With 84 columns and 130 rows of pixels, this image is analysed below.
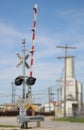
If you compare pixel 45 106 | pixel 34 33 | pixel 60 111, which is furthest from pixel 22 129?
pixel 45 106

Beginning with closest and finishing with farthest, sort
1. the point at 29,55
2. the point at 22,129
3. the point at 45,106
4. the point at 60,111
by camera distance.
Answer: the point at 22,129
the point at 29,55
the point at 60,111
the point at 45,106

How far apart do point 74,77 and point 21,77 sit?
6000 cm

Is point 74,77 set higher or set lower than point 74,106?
higher

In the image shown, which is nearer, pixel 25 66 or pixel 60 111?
pixel 25 66

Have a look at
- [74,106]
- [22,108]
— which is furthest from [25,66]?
[74,106]

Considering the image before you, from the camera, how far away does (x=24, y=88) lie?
1264 inches

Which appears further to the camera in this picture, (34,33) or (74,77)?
(74,77)

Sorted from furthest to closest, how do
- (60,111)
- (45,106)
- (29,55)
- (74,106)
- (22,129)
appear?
(45,106), (74,106), (60,111), (29,55), (22,129)

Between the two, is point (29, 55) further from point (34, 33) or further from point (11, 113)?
point (11, 113)

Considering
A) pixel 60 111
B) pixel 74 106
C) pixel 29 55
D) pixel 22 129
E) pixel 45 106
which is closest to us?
pixel 22 129

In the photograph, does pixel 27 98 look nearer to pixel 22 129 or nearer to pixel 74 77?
pixel 22 129

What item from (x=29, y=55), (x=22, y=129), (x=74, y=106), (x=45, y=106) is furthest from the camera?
(x=45, y=106)

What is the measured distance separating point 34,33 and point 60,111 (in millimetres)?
52330

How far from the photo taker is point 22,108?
31.7 m
